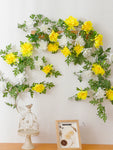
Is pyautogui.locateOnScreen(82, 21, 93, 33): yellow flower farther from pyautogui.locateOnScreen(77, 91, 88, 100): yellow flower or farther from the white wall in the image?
pyautogui.locateOnScreen(77, 91, 88, 100): yellow flower

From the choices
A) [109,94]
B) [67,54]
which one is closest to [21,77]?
[67,54]

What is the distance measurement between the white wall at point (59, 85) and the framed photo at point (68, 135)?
4.8 inches

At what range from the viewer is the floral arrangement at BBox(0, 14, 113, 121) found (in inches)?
83.2

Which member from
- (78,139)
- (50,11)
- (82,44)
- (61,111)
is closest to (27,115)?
(61,111)

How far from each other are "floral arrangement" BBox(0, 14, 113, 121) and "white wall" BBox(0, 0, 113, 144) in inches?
2.6

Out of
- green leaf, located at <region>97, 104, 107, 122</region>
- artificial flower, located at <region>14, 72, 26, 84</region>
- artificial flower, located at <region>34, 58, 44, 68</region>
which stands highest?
artificial flower, located at <region>34, 58, 44, 68</region>

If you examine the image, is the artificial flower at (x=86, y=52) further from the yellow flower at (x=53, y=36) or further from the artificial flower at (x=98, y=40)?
the yellow flower at (x=53, y=36)

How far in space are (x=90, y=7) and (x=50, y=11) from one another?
1.19ft

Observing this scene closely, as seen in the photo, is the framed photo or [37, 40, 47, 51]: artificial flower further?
[37, 40, 47, 51]: artificial flower

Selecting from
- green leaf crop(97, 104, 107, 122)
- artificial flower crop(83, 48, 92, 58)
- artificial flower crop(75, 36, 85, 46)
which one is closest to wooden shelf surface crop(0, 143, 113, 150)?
green leaf crop(97, 104, 107, 122)

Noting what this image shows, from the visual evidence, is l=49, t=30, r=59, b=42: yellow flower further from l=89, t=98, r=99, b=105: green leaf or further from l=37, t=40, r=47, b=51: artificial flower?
l=89, t=98, r=99, b=105: green leaf

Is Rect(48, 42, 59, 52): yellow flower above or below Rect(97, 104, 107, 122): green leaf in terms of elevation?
above

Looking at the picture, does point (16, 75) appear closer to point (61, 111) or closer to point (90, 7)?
point (61, 111)

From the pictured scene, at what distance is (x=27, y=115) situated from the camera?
6.87 feet
